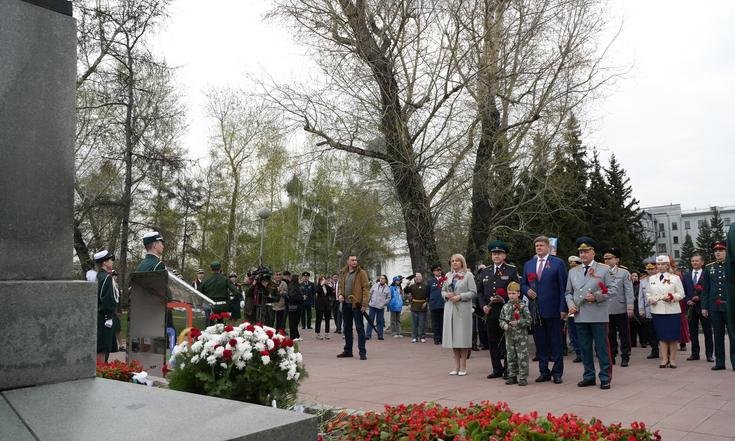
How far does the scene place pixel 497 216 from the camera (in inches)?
692

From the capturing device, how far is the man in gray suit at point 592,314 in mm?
8508

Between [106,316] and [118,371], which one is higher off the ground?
[106,316]

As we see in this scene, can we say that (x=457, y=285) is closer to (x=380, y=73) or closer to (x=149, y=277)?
(x=149, y=277)

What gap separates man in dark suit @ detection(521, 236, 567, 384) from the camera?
909 centimetres

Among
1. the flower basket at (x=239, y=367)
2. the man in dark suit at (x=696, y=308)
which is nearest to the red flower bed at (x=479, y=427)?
the flower basket at (x=239, y=367)

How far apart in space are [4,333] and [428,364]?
936cm

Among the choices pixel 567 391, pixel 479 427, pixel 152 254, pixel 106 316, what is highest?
pixel 152 254

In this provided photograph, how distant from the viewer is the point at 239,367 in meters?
5.16

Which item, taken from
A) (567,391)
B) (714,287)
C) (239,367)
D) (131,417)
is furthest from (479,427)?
(714,287)

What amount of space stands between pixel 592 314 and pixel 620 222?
75.3ft

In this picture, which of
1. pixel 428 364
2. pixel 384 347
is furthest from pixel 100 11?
pixel 428 364

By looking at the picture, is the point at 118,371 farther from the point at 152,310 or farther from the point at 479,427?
the point at 479,427

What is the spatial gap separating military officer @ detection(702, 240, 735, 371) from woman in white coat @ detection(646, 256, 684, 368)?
0.46 m

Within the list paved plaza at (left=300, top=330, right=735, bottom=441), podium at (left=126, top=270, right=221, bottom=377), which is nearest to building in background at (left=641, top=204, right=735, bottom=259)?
paved plaza at (left=300, top=330, right=735, bottom=441)
